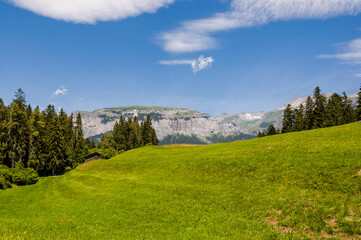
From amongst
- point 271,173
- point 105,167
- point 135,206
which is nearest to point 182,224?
point 135,206

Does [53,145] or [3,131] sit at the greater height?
[3,131]

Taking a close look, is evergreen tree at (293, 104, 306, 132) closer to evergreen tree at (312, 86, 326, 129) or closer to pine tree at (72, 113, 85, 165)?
evergreen tree at (312, 86, 326, 129)

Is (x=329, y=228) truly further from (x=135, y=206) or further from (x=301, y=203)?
(x=135, y=206)

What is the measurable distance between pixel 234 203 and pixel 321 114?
100.0 m

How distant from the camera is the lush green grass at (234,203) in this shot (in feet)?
50.1

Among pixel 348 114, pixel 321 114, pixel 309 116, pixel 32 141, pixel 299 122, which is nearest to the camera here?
pixel 32 141

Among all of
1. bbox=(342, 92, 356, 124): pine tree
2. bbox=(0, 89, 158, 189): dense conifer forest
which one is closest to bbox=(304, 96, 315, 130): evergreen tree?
bbox=(342, 92, 356, 124): pine tree

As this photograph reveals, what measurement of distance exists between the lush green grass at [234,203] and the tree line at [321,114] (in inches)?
2894

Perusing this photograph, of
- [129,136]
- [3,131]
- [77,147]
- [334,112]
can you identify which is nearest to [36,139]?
[3,131]

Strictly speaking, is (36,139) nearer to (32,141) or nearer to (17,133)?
(32,141)

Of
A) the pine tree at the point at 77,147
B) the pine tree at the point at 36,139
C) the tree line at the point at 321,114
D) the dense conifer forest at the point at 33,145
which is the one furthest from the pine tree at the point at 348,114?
the pine tree at the point at 36,139

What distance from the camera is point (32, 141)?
81.3 meters

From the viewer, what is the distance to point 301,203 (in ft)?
58.3

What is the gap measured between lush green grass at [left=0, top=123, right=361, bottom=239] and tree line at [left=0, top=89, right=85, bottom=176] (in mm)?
44847
